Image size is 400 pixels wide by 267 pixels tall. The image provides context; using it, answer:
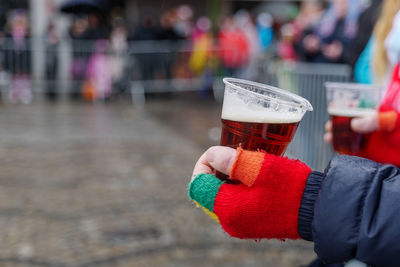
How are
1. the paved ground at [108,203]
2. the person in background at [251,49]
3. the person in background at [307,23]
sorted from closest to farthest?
the paved ground at [108,203]
the person in background at [307,23]
the person in background at [251,49]

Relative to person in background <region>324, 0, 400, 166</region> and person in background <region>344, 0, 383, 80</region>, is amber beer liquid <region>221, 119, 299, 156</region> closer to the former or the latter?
person in background <region>324, 0, 400, 166</region>

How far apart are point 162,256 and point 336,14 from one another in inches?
187

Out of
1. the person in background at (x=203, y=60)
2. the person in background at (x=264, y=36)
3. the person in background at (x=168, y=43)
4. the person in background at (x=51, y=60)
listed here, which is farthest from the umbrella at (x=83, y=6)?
the person in background at (x=264, y=36)

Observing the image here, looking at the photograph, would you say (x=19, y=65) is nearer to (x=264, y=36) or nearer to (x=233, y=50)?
(x=233, y=50)

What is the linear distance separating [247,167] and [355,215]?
23cm

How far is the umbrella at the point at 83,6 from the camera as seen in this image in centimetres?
1209

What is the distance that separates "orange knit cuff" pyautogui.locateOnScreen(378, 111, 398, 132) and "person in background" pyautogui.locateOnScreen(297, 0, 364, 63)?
4.79 metres

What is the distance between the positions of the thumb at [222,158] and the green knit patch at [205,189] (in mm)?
39

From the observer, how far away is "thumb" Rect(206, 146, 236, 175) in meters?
1.05

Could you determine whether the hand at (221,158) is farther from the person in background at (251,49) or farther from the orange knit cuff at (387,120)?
the person in background at (251,49)

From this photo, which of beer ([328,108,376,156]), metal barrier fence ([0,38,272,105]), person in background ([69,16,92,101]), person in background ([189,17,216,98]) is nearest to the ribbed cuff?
beer ([328,108,376,156])

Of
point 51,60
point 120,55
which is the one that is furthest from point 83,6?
point 120,55

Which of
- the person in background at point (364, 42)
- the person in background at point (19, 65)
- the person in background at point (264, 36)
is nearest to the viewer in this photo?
the person in background at point (364, 42)

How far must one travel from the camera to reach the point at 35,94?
12031 mm
